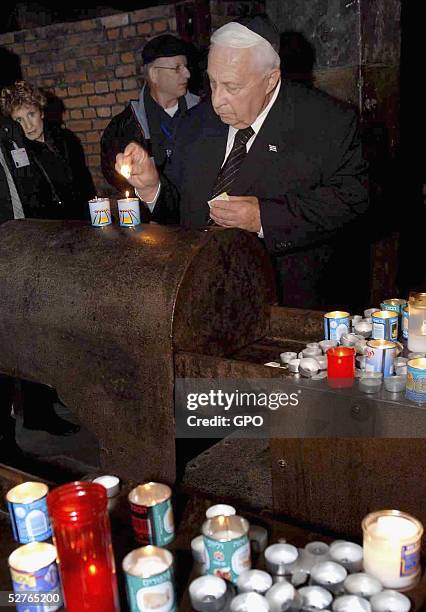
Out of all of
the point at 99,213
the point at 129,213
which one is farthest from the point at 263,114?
the point at 99,213

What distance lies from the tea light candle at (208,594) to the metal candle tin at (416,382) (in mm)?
791

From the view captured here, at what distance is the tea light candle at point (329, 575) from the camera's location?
118 cm

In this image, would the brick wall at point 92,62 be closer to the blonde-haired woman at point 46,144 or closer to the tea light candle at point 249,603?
the blonde-haired woman at point 46,144

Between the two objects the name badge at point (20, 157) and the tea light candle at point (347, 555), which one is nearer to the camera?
the tea light candle at point (347, 555)

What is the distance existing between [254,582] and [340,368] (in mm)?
800

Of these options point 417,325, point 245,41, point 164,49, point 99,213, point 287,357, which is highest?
point 164,49

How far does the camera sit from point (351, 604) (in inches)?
43.8

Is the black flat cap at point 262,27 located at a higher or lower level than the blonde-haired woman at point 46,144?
higher

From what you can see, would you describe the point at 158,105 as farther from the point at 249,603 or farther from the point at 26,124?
the point at 249,603

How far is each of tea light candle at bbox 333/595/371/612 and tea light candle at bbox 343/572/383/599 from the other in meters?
0.04

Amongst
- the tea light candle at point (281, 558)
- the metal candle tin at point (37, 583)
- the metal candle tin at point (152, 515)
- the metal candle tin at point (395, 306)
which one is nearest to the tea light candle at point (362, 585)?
the tea light candle at point (281, 558)

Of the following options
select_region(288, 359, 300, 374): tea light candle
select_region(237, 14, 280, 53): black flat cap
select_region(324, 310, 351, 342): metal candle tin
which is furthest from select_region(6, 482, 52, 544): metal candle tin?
select_region(237, 14, 280, 53): black flat cap

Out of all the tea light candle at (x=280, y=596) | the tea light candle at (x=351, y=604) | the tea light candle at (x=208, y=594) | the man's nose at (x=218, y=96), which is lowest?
the tea light candle at (x=208, y=594)

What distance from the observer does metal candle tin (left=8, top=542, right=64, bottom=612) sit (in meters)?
1.20
